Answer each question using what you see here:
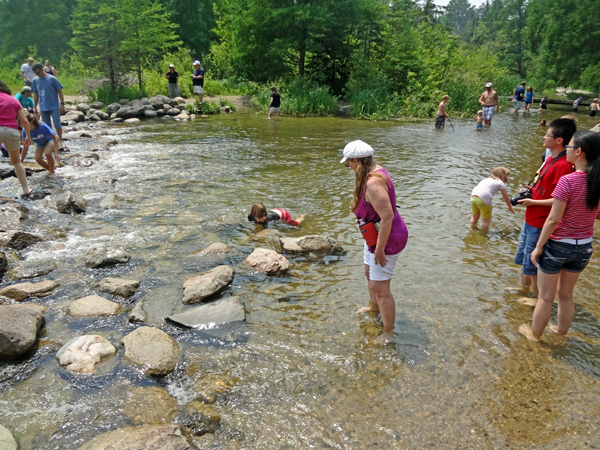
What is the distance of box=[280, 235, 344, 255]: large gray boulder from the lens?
5.91 meters

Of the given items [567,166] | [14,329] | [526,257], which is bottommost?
[14,329]

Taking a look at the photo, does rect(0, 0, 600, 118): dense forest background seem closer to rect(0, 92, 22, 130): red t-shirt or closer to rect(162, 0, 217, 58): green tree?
rect(162, 0, 217, 58): green tree

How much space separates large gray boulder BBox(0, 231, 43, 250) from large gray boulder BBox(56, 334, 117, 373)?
2842 mm

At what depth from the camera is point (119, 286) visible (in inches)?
186

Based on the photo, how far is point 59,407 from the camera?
3074 mm

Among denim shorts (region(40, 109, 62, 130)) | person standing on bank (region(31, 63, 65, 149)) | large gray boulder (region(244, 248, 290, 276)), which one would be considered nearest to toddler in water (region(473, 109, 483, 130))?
large gray boulder (region(244, 248, 290, 276))

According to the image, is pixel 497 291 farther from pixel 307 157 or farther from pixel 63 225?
pixel 307 157

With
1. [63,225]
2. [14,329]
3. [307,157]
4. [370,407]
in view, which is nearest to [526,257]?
[370,407]

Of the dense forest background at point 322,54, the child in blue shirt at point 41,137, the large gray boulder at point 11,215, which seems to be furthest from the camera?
the dense forest background at point 322,54

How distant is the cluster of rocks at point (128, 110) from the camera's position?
18297 millimetres

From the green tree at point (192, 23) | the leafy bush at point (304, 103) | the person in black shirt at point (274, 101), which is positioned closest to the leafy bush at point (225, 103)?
the leafy bush at point (304, 103)

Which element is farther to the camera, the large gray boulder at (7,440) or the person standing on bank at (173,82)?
the person standing on bank at (173,82)

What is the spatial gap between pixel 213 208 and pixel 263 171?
3.16m

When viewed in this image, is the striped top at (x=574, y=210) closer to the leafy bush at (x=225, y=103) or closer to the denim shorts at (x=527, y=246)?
the denim shorts at (x=527, y=246)
